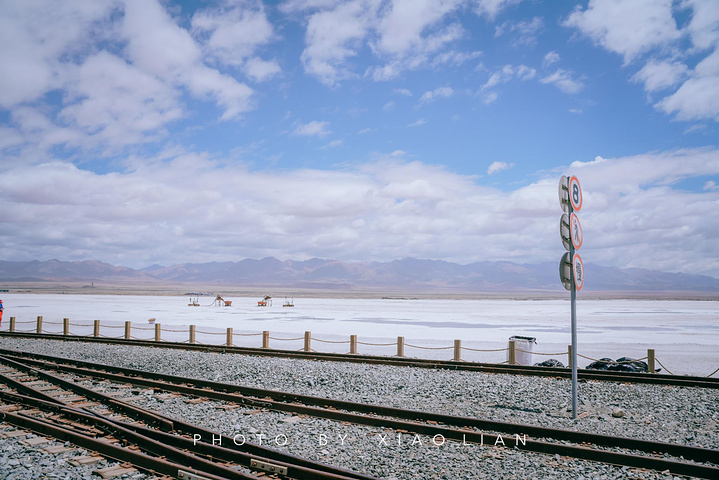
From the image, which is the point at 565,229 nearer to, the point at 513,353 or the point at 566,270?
the point at 566,270

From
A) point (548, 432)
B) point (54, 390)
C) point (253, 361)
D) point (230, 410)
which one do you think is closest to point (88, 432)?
point (230, 410)

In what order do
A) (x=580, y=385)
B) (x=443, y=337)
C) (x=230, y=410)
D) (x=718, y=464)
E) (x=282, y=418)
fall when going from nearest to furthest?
1. (x=718, y=464)
2. (x=282, y=418)
3. (x=230, y=410)
4. (x=580, y=385)
5. (x=443, y=337)

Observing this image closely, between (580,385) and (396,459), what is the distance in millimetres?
7626

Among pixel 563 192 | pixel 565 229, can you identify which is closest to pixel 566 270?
pixel 565 229

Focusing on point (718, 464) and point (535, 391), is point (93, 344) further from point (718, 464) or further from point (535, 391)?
point (718, 464)

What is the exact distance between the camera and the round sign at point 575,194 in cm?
1019

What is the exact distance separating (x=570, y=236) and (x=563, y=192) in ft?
2.92

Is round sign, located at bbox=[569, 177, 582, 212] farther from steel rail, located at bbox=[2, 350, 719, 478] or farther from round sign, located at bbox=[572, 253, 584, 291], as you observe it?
steel rail, located at bbox=[2, 350, 719, 478]

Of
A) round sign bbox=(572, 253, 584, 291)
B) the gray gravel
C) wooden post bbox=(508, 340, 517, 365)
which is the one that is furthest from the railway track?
round sign bbox=(572, 253, 584, 291)

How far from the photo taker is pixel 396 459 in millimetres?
7129

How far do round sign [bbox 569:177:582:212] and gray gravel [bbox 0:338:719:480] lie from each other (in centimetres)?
410

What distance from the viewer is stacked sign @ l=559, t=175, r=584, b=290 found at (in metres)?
9.92

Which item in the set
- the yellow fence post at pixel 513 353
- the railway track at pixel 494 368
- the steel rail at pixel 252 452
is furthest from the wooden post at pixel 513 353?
the steel rail at pixel 252 452

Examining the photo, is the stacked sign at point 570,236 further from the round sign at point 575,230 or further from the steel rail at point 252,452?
the steel rail at point 252,452
